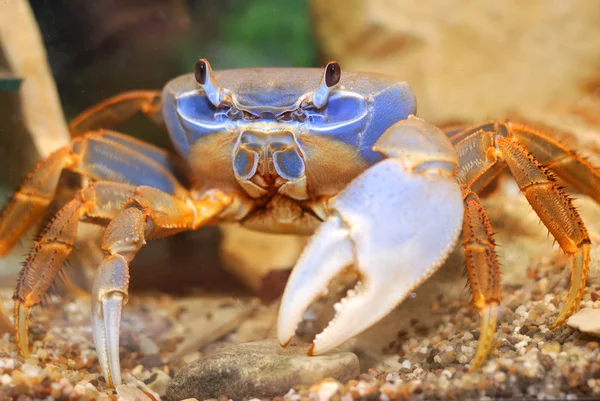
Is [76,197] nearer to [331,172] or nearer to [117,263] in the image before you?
[117,263]

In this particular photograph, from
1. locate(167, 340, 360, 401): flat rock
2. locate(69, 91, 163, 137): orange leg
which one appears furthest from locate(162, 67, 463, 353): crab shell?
locate(69, 91, 163, 137): orange leg

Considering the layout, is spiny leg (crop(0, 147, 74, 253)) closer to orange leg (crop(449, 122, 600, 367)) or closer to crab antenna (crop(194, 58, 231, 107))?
crab antenna (crop(194, 58, 231, 107))

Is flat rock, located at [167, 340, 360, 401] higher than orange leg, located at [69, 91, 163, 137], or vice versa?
orange leg, located at [69, 91, 163, 137]

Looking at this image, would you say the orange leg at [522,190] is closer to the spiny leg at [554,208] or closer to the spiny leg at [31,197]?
the spiny leg at [554,208]

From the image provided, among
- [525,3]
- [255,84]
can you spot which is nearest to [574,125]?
[525,3]

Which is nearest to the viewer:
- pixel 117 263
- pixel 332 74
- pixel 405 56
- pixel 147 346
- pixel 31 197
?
pixel 117 263

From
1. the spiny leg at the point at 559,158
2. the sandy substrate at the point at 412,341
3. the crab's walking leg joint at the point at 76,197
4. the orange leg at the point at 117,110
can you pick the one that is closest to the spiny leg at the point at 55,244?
the crab's walking leg joint at the point at 76,197

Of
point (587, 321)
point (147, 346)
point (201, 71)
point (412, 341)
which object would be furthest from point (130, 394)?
point (587, 321)
